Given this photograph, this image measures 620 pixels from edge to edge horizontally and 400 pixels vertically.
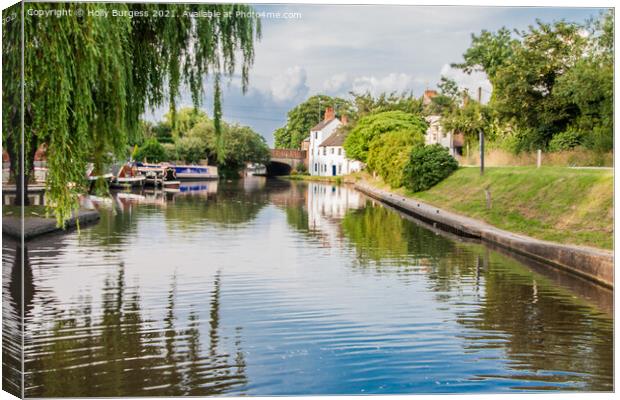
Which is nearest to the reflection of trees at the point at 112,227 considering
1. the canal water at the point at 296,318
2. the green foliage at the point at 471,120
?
the canal water at the point at 296,318

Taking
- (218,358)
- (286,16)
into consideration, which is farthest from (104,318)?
(286,16)

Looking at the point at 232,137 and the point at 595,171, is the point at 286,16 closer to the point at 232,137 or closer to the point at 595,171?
the point at 232,137

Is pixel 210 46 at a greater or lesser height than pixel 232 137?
greater

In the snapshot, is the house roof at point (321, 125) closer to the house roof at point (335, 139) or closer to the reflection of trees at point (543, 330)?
the house roof at point (335, 139)

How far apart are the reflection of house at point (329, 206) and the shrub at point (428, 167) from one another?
1299mm

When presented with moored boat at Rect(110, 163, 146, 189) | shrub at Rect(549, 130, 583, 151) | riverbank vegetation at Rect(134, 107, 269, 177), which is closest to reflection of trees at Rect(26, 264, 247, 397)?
riverbank vegetation at Rect(134, 107, 269, 177)

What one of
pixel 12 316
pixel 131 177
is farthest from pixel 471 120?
pixel 131 177

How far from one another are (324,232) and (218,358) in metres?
10.9

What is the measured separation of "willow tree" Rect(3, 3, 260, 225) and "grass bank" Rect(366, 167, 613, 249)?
21.7 ft

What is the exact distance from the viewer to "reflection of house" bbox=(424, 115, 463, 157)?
41.7 feet

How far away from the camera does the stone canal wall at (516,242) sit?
1070cm

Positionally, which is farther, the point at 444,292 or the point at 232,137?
the point at 444,292

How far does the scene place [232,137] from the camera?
940 centimetres

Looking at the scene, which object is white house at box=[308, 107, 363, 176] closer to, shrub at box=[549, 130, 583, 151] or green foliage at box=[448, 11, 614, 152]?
green foliage at box=[448, 11, 614, 152]
